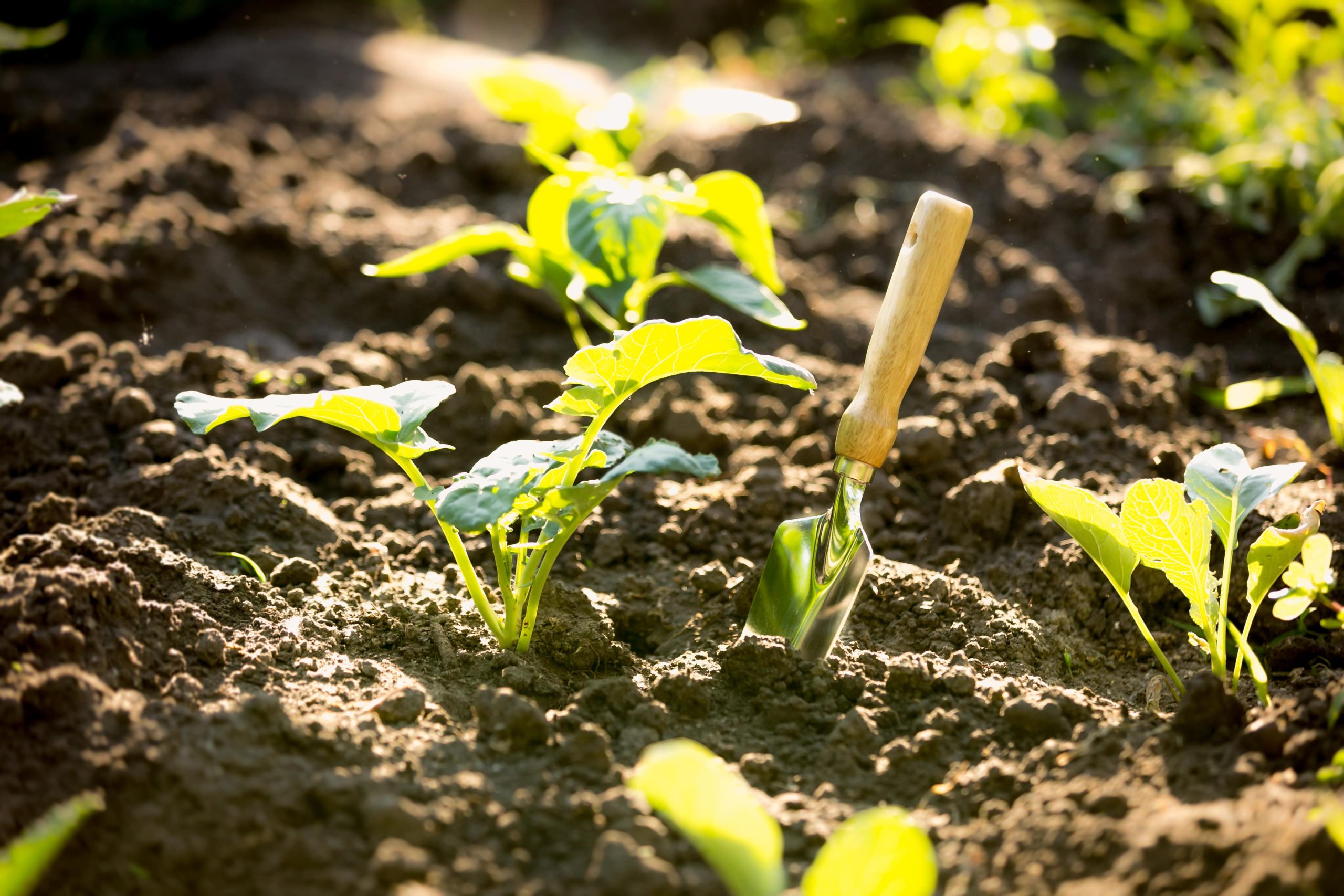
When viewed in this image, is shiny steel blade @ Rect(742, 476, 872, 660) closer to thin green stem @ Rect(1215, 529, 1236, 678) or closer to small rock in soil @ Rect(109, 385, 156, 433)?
thin green stem @ Rect(1215, 529, 1236, 678)

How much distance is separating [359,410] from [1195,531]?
1.11 meters

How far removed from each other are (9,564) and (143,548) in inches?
7.6

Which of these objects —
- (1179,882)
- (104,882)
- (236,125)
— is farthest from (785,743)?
(236,125)

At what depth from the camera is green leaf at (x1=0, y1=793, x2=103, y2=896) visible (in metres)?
0.93

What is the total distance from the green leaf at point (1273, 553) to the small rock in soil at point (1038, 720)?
1.08 feet

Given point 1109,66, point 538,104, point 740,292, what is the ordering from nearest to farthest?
point 740,292 < point 538,104 < point 1109,66

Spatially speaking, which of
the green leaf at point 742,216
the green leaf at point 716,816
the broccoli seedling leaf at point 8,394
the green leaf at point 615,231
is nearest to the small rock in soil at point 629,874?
the green leaf at point 716,816

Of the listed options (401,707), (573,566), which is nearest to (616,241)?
(573,566)

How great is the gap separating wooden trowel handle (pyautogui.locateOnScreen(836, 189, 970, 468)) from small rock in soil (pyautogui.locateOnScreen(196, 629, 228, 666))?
0.92 metres

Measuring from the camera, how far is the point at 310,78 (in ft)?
14.0

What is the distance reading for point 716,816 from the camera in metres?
0.93

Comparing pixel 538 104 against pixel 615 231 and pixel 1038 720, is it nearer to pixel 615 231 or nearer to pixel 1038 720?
pixel 615 231

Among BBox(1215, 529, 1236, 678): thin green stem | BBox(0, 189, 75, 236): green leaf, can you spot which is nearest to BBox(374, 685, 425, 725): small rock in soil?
BBox(0, 189, 75, 236): green leaf

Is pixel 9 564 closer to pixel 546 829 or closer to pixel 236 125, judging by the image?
pixel 546 829
